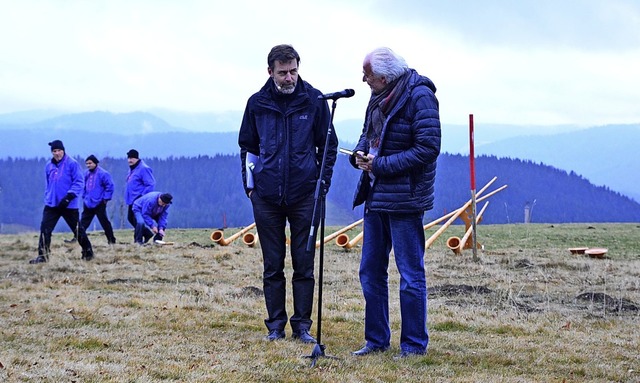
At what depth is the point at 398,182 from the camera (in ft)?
18.6

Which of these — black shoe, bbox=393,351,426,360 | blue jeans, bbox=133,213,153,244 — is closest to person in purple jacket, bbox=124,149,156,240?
blue jeans, bbox=133,213,153,244

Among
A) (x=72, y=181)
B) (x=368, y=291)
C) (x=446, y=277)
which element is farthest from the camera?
(x=72, y=181)

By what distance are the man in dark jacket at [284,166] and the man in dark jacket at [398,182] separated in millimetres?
545

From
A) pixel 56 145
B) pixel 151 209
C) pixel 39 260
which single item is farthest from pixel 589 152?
pixel 39 260

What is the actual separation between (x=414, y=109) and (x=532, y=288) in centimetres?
521

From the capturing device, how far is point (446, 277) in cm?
1126

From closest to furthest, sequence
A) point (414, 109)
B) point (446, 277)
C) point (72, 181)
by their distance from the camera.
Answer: point (414, 109) → point (446, 277) → point (72, 181)

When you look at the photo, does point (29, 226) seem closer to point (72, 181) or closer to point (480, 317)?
point (72, 181)

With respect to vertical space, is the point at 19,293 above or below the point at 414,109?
below

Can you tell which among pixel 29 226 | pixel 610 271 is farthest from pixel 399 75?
pixel 29 226

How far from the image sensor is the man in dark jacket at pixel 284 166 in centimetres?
627

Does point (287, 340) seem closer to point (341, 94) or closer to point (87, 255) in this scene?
point (341, 94)

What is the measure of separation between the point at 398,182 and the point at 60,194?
7.93m

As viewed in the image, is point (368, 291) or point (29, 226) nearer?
point (368, 291)
